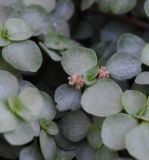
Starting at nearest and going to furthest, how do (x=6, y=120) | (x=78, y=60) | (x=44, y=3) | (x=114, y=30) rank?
(x=6, y=120)
(x=78, y=60)
(x=44, y=3)
(x=114, y=30)

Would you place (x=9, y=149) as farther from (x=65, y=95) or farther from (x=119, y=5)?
(x=119, y=5)

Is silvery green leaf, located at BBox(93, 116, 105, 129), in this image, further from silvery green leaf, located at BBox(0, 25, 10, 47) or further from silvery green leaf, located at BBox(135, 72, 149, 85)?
silvery green leaf, located at BBox(0, 25, 10, 47)

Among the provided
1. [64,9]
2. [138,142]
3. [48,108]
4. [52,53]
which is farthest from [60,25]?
[138,142]

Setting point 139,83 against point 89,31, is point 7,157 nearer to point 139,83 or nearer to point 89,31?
point 139,83

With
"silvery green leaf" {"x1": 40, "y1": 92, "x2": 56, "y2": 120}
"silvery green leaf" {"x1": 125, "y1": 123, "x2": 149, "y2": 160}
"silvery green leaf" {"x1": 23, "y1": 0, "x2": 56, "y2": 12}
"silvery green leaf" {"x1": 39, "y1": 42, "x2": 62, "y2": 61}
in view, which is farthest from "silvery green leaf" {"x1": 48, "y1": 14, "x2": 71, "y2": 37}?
"silvery green leaf" {"x1": 125, "y1": 123, "x2": 149, "y2": 160}

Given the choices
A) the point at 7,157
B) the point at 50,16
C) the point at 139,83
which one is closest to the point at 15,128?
the point at 7,157

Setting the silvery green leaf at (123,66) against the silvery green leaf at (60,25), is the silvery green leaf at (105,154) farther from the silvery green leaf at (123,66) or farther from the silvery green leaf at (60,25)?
the silvery green leaf at (60,25)

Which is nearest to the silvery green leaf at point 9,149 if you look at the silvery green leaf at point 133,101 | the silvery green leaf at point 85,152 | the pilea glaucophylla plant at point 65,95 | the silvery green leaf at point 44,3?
the pilea glaucophylla plant at point 65,95
